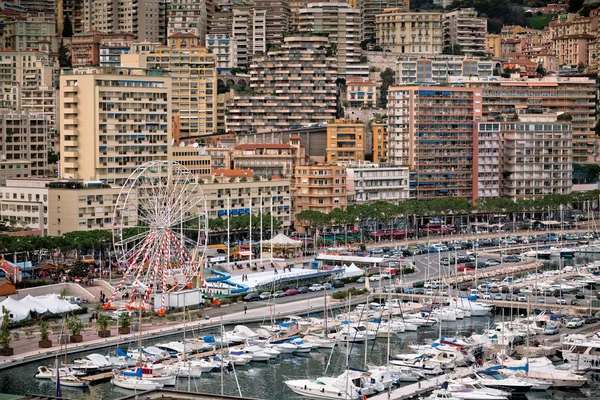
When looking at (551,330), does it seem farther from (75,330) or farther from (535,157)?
(535,157)

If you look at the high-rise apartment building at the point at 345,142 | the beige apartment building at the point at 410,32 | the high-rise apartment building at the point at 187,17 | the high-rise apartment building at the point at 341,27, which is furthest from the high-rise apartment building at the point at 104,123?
the beige apartment building at the point at 410,32

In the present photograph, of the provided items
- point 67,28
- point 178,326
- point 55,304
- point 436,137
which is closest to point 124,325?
point 178,326

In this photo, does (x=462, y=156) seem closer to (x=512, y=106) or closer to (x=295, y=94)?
(x=512, y=106)

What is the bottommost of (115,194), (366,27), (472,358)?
(472,358)

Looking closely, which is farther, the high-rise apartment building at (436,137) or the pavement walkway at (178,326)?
the high-rise apartment building at (436,137)

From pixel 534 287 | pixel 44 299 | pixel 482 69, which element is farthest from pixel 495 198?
pixel 44 299

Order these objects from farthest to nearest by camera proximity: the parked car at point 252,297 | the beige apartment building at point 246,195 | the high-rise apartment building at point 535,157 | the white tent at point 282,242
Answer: the high-rise apartment building at point 535,157 → the beige apartment building at point 246,195 → the white tent at point 282,242 → the parked car at point 252,297

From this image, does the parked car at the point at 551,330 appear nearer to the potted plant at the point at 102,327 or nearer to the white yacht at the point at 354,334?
the white yacht at the point at 354,334
